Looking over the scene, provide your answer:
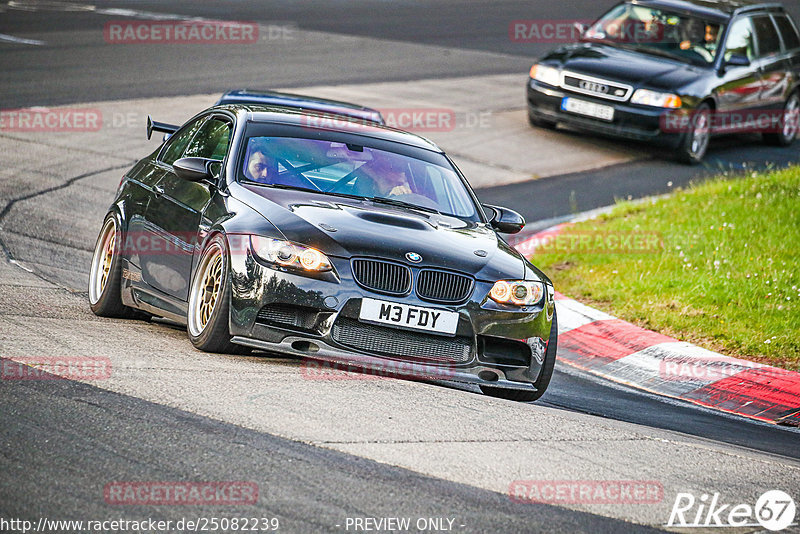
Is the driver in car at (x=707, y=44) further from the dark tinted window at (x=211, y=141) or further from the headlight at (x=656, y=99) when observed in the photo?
the dark tinted window at (x=211, y=141)

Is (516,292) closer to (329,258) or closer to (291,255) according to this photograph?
(329,258)

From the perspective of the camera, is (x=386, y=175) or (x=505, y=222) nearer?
(x=386, y=175)

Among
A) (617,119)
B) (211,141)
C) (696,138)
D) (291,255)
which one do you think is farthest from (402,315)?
(696,138)

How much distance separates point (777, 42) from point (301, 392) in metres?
14.5

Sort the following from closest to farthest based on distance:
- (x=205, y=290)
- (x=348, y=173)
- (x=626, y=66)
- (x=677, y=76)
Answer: (x=205, y=290), (x=348, y=173), (x=677, y=76), (x=626, y=66)

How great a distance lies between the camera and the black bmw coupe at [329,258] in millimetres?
6520

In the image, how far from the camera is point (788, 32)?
1883cm

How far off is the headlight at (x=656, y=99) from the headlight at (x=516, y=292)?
9513 mm

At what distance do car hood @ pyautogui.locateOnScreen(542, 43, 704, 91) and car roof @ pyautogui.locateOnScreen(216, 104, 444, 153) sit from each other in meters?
8.33

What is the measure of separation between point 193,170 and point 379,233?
1.37 metres

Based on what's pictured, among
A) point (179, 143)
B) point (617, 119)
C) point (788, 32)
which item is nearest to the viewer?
point (179, 143)

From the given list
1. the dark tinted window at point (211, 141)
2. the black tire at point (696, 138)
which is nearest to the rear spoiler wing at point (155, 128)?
the dark tinted window at point (211, 141)

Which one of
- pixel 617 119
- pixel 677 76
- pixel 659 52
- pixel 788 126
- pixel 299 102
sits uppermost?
pixel 299 102

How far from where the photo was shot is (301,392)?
5.96 m
